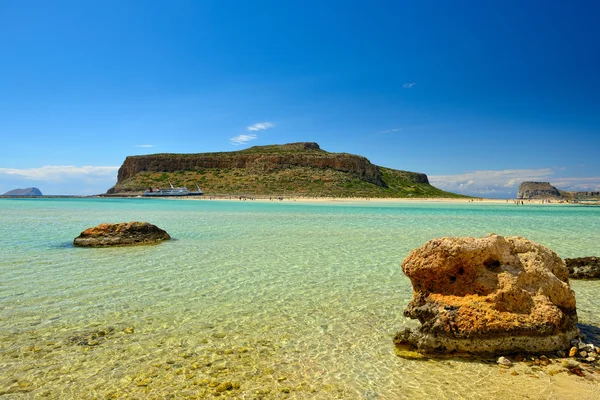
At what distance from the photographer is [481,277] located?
5.34 meters

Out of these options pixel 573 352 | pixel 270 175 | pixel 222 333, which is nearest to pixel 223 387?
pixel 222 333

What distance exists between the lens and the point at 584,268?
923cm

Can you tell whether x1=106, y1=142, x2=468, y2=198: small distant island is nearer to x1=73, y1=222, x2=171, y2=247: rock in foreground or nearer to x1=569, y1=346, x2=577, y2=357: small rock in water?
x1=73, y1=222, x2=171, y2=247: rock in foreground

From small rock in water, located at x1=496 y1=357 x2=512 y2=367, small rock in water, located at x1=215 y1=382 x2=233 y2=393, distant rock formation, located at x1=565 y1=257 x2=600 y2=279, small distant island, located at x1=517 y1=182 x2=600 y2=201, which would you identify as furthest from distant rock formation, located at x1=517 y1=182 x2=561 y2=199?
small rock in water, located at x1=215 y1=382 x2=233 y2=393

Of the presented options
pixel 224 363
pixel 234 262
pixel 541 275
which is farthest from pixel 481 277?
pixel 234 262

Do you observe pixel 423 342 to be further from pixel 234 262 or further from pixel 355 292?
pixel 234 262

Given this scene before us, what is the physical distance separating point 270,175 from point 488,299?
9471 cm

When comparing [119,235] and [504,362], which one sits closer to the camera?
[504,362]

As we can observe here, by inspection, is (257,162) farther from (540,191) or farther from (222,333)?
(540,191)

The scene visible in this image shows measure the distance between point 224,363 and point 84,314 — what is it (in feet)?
10.2

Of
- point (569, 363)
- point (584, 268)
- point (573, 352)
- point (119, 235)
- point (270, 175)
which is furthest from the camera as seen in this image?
point (270, 175)

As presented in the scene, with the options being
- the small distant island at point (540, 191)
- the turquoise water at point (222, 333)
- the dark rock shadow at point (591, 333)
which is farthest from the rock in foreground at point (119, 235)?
the small distant island at point (540, 191)

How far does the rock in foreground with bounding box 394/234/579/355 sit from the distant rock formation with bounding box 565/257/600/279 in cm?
445

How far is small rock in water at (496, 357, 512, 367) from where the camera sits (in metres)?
4.48
